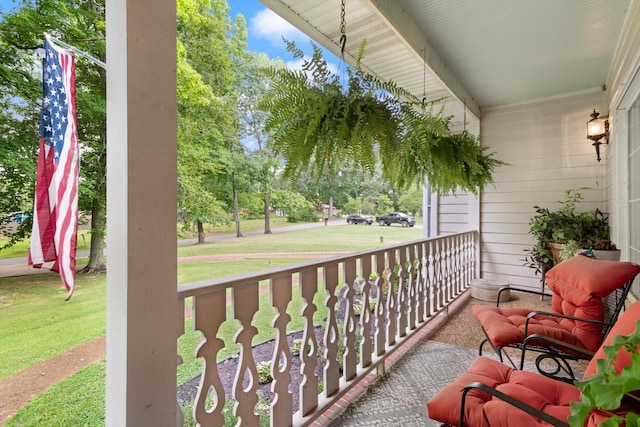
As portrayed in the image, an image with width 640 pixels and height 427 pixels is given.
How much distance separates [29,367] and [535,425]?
2588mm

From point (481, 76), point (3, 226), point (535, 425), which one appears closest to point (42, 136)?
point (3, 226)

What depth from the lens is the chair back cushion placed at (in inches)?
80.2

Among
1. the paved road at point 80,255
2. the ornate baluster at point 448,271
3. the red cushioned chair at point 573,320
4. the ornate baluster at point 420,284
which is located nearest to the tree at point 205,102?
the paved road at point 80,255

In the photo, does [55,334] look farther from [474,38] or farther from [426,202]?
[426,202]

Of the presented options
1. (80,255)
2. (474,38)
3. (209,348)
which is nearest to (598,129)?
(474,38)

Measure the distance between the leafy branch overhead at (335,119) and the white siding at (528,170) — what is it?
4.03 m

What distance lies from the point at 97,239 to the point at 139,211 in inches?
70.5

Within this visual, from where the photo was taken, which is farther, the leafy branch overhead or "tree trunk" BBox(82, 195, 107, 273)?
"tree trunk" BBox(82, 195, 107, 273)

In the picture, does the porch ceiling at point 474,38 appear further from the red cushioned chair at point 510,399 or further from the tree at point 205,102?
the red cushioned chair at point 510,399

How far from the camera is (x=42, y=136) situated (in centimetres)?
152

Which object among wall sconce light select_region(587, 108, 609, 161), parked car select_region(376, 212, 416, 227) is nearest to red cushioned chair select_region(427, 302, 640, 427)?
parked car select_region(376, 212, 416, 227)

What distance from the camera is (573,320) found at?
7.10 ft

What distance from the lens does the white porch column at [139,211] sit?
89 centimetres

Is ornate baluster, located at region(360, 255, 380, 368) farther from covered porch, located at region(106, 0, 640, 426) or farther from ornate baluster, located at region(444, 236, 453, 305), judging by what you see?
ornate baluster, located at region(444, 236, 453, 305)
